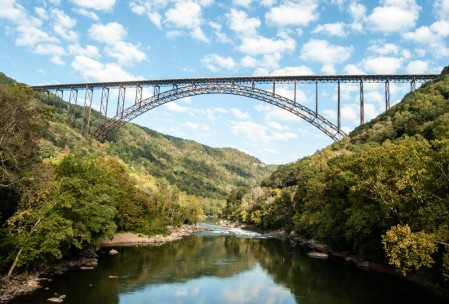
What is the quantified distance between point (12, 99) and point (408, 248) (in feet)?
61.7

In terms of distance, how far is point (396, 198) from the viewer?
78.6ft

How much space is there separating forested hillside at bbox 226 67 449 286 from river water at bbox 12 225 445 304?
2492 millimetres

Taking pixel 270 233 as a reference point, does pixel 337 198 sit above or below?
above

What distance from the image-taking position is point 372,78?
172ft

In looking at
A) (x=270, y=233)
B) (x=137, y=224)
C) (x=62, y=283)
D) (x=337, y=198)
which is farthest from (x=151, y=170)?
(x=62, y=283)

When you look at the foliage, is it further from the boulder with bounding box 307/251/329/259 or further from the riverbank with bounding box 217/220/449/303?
the boulder with bounding box 307/251/329/259

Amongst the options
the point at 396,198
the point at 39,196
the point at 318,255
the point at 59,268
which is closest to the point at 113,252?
the point at 59,268

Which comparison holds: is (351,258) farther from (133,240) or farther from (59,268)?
(59,268)

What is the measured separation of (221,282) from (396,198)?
12226mm

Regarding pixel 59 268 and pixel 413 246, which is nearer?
pixel 413 246

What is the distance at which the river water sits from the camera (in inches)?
817

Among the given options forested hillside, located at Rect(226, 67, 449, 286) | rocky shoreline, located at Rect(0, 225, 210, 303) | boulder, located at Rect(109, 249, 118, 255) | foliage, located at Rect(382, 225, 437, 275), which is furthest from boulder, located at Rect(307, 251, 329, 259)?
foliage, located at Rect(382, 225, 437, 275)

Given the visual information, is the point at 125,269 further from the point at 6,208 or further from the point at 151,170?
the point at 151,170

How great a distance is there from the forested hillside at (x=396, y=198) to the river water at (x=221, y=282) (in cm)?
249
